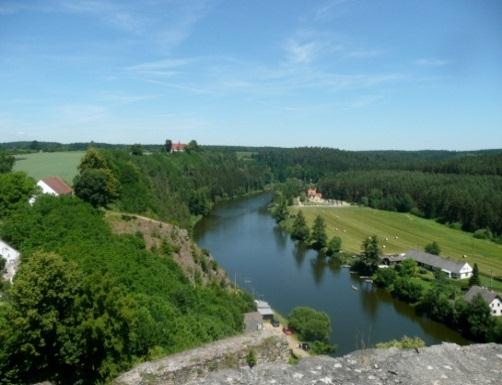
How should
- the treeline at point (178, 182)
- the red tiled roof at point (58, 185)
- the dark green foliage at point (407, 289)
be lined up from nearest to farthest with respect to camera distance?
1. the red tiled roof at point (58, 185)
2. the dark green foliage at point (407, 289)
3. the treeline at point (178, 182)

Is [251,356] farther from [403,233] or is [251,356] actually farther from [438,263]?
[403,233]

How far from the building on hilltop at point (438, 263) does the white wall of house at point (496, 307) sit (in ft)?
36.0

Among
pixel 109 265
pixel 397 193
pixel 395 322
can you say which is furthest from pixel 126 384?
pixel 397 193

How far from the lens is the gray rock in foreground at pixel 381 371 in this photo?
5750 mm

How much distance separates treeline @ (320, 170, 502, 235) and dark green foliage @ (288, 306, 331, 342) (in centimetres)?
5210

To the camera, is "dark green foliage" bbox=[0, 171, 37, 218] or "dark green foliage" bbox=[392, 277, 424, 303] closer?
"dark green foliage" bbox=[0, 171, 37, 218]

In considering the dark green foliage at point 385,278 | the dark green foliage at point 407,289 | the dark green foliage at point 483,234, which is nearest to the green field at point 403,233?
the dark green foliage at point 483,234

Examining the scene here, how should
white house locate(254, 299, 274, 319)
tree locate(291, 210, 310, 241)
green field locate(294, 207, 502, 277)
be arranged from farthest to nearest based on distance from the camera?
tree locate(291, 210, 310, 241) → green field locate(294, 207, 502, 277) → white house locate(254, 299, 274, 319)

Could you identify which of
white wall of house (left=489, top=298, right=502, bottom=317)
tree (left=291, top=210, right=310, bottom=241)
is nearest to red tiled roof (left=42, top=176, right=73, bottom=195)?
tree (left=291, top=210, right=310, bottom=241)

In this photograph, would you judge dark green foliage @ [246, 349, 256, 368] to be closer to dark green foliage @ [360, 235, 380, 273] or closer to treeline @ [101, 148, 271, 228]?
treeline @ [101, 148, 271, 228]

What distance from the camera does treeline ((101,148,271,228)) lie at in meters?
45.3

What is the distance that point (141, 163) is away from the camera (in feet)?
263

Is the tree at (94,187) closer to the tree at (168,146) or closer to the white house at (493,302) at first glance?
the white house at (493,302)

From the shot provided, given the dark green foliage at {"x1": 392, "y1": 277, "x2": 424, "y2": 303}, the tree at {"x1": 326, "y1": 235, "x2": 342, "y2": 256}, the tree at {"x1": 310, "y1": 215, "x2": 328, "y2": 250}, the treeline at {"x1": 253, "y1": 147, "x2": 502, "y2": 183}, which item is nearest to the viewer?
the dark green foliage at {"x1": 392, "y1": 277, "x2": 424, "y2": 303}
